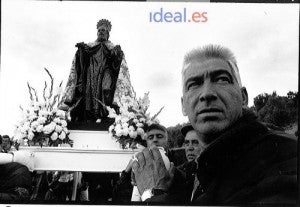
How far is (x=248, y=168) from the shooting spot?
4.06m

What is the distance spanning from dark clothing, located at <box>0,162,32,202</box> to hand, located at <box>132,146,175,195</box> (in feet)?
2.93

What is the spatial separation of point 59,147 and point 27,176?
13.9 inches

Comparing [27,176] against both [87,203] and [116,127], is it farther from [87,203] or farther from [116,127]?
[116,127]

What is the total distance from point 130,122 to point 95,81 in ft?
1.59

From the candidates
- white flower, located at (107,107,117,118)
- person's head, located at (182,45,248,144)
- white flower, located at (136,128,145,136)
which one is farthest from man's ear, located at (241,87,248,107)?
white flower, located at (107,107,117,118)

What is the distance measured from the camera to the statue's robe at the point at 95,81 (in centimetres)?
443

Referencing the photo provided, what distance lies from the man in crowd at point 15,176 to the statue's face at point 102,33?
45.2 inches

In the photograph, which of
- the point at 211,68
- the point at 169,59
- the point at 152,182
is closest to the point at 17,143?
the point at 152,182

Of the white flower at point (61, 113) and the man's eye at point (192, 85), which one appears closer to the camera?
the man's eye at point (192, 85)

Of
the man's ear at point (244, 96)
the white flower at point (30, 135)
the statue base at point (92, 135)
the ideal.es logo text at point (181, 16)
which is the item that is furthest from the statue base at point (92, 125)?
the man's ear at point (244, 96)

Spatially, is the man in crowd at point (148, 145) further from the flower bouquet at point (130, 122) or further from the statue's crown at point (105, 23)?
the statue's crown at point (105, 23)

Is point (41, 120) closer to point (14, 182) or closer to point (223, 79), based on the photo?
point (14, 182)

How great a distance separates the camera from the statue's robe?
4426 millimetres

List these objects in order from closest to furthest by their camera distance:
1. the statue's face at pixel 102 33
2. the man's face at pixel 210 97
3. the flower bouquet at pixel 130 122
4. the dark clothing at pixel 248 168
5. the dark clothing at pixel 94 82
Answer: the dark clothing at pixel 248 168
the man's face at pixel 210 97
the statue's face at pixel 102 33
the flower bouquet at pixel 130 122
the dark clothing at pixel 94 82
